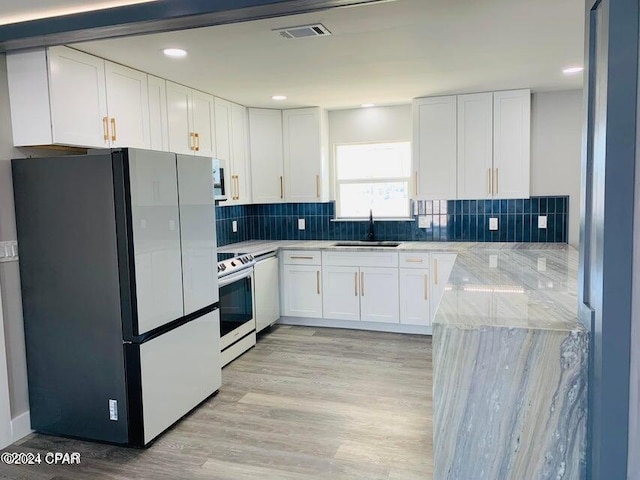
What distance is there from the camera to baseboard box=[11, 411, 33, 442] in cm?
A: 287

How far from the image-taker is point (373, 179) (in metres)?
5.32

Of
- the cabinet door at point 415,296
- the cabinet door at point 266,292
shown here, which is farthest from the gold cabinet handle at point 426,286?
the cabinet door at point 266,292

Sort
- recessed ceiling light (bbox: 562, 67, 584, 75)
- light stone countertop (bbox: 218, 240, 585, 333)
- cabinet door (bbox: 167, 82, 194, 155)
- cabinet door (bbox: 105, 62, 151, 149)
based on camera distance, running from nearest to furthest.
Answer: light stone countertop (bbox: 218, 240, 585, 333) < cabinet door (bbox: 105, 62, 151, 149) < recessed ceiling light (bbox: 562, 67, 584, 75) < cabinet door (bbox: 167, 82, 194, 155)

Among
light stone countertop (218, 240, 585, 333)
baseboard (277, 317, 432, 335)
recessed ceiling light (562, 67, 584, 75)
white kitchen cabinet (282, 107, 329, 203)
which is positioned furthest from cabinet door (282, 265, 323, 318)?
recessed ceiling light (562, 67, 584, 75)

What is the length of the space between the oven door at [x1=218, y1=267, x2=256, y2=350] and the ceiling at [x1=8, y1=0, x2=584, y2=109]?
165cm

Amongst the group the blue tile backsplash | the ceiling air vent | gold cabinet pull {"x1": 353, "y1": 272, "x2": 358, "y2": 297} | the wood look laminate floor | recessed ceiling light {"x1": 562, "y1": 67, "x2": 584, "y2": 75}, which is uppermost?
recessed ceiling light {"x1": 562, "y1": 67, "x2": 584, "y2": 75}

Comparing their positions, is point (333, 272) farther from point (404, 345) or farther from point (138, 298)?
point (138, 298)

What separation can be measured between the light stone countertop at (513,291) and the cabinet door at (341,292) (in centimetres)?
139

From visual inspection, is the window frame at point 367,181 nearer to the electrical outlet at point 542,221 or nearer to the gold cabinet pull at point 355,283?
the gold cabinet pull at point 355,283

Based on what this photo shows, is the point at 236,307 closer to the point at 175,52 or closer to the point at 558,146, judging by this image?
the point at 175,52

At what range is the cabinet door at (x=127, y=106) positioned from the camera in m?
3.21

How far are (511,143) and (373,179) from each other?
1.49 metres

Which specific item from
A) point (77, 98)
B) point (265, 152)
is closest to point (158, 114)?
point (77, 98)

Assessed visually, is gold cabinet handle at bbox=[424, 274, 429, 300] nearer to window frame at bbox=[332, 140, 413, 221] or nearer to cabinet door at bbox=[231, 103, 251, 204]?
window frame at bbox=[332, 140, 413, 221]
